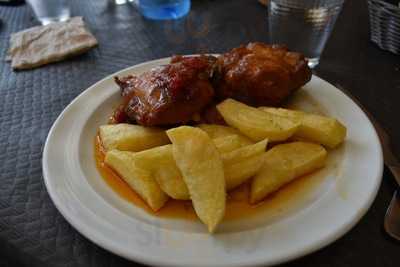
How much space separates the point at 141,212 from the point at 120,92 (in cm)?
66

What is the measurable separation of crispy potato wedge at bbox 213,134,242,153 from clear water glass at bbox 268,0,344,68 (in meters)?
0.95

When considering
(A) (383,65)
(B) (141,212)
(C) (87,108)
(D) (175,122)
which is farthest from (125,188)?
(A) (383,65)

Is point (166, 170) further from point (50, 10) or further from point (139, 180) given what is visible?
point (50, 10)

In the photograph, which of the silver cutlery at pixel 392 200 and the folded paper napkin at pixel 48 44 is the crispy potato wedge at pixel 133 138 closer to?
the silver cutlery at pixel 392 200

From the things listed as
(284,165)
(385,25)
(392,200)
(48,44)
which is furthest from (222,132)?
(48,44)

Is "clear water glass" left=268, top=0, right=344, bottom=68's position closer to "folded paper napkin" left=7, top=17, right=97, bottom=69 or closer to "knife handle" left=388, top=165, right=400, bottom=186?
"knife handle" left=388, top=165, right=400, bottom=186

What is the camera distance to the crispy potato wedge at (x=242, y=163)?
105 centimetres

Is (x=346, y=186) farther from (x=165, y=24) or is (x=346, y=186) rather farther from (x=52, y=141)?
(x=165, y=24)

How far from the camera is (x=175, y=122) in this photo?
1277 mm

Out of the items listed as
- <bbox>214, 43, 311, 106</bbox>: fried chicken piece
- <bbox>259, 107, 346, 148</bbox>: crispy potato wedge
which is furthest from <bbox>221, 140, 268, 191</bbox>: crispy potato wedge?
<bbox>214, 43, 311, 106</bbox>: fried chicken piece

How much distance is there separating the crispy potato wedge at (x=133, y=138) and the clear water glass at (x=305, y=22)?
3.26ft

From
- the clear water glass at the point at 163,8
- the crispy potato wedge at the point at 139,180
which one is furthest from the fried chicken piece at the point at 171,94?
the clear water glass at the point at 163,8

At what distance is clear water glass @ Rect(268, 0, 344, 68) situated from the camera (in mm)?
1796

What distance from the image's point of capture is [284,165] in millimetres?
1104
